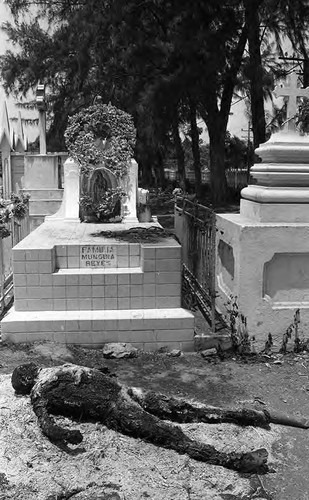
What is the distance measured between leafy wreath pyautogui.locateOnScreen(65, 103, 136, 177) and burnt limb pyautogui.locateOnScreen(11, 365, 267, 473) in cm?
638

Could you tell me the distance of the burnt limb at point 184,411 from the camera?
3775 millimetres

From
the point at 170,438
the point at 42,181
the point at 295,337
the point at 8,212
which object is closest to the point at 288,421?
the point at 170,438

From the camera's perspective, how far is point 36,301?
5902 millimetres

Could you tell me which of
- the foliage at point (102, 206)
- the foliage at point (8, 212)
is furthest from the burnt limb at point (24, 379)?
the foliage at point (102, 206)

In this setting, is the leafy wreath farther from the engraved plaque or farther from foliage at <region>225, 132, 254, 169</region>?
foliage at <region>225, 132, 254, 169</region>

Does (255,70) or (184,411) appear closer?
(184,411)

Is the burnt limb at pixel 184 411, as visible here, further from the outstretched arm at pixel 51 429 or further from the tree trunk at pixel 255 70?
the tree trunk at pixel 255 70

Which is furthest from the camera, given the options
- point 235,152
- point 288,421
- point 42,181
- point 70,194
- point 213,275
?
point 235,152

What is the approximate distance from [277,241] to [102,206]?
14.8ft

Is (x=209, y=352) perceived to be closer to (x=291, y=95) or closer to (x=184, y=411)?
(x=184, y=411)

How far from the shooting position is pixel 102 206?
31.1ft

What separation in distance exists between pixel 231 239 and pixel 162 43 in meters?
12.1

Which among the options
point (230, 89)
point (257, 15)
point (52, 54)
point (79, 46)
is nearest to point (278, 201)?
point (257, 15)

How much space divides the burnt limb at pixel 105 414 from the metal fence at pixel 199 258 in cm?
253
